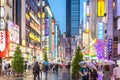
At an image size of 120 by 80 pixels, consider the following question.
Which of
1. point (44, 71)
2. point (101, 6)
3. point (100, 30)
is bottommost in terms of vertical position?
point (44, 71)

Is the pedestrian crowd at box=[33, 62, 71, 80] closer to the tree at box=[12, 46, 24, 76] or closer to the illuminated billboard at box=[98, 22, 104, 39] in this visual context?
the tree at box=[12, 46, 24, 76]

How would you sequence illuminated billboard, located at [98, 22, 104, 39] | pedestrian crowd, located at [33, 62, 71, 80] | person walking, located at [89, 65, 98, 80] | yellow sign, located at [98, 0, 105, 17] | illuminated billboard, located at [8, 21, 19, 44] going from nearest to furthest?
person walking, located at [89, 65, 98, 80] → pedestrian crowd, located at [33, 62, 71, 80] → yellow sign, located at [98, 0, 105, 17] → illuminated billboard, located at [98, 22, 104, 39] → illuminated billboard, located at [8, 21, 19, 44]

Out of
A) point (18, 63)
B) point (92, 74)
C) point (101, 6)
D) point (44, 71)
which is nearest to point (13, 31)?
point (44, 71)

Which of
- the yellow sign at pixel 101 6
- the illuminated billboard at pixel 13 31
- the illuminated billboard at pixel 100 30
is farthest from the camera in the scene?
the illuminated billboard at pixel 13 31

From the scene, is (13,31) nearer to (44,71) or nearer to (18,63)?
(44,71)

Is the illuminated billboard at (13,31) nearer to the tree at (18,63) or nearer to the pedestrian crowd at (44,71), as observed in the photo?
the pedestrian crowd at (44,71)

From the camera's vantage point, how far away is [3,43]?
26547 millimetres

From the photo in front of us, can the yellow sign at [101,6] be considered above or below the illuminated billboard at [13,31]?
above

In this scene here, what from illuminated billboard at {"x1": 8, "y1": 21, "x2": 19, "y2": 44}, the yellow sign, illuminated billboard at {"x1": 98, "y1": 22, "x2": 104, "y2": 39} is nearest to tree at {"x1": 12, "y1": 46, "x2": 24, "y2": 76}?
the yellow sign

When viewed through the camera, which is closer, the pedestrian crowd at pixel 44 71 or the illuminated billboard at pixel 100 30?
the pedestrian crowd at pixel 44 71

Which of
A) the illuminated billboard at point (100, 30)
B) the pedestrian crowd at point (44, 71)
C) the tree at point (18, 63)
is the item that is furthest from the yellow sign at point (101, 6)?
the tree at point (18, 63)

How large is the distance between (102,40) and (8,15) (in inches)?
838

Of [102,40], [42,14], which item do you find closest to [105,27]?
[102,40]

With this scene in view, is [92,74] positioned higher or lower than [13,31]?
lower
